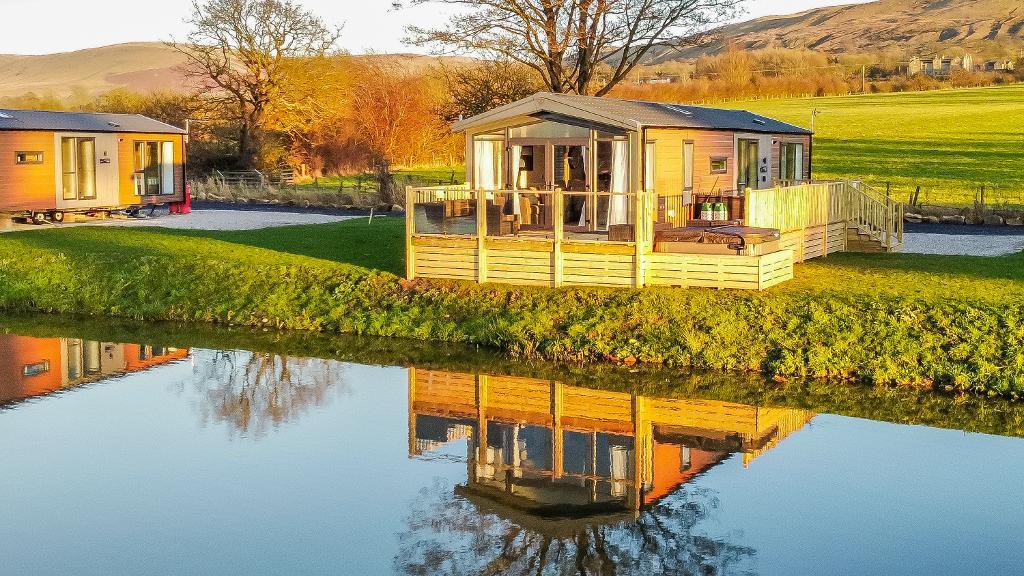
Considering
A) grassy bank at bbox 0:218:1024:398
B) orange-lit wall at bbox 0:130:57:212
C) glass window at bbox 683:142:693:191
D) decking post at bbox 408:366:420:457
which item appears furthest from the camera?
orange-lit wall at bbox 0:130:57:212

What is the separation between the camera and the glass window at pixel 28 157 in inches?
1136

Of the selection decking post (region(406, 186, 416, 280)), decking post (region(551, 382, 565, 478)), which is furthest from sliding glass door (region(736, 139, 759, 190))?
decking post (region(551, 382, 565, 478))

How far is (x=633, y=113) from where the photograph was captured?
21.9 metres

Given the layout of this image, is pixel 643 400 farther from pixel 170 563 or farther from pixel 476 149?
pixel 476 149

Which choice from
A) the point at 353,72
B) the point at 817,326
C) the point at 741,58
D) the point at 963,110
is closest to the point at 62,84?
the point at 741,58

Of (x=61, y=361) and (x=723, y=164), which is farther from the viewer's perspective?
(x=723, y=164)

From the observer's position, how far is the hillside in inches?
4904

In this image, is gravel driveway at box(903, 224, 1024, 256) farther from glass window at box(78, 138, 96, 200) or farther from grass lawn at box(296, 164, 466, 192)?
glass window at box(78, 138, 96, 200)

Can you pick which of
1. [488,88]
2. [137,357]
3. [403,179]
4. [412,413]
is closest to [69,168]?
[488,88]

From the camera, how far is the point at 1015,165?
4372 centimetres

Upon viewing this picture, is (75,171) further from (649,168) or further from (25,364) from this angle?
(649,168)

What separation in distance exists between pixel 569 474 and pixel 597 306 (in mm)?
5802

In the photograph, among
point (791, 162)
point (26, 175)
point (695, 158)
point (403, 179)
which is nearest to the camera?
point (695, 158)

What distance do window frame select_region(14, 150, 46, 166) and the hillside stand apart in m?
89.8
